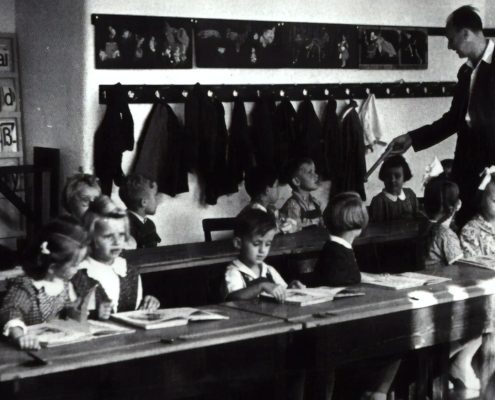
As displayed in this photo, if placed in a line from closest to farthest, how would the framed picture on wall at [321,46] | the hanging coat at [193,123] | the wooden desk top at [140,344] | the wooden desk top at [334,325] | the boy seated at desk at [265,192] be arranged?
the wooden desk top at [140,344], the wooden desk top at [334,325], the boy seated at desk at [265,192], the hanging coat at [193,123], the framed picture on wall at [321,46]

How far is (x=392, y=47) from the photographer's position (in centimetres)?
902

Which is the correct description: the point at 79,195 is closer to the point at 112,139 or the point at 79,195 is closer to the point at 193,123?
the point at 112,139

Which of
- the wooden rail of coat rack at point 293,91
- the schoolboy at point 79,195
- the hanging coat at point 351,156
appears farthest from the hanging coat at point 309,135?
the schoolboy at point 79,195

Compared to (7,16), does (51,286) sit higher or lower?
lower

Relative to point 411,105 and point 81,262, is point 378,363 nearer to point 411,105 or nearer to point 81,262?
point 81,262

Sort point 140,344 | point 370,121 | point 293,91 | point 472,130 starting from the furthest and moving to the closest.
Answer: point 370,121
point 293,91
point 472,130
point 140,344

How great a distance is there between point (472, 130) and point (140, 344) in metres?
3.27

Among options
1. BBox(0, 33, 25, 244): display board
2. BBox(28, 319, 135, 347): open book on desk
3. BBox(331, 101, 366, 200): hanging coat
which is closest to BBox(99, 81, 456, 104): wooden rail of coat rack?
BBox(331, 101, 366, 200): hanging coat

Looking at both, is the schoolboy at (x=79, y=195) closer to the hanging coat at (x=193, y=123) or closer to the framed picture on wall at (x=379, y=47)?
the hanging coat at (x=193, y=123)

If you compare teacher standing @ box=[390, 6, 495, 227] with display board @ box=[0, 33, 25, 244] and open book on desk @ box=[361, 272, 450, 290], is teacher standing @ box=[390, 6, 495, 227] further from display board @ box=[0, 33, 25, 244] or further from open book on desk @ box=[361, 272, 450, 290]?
display board @ box=[0, 33, 25, 244]

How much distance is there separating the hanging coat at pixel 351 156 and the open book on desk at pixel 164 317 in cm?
482

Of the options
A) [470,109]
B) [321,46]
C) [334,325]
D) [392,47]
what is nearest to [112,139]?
[321,46]

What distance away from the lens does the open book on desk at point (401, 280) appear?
14.1 feet

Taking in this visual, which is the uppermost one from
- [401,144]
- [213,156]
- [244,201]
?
[401,144]
